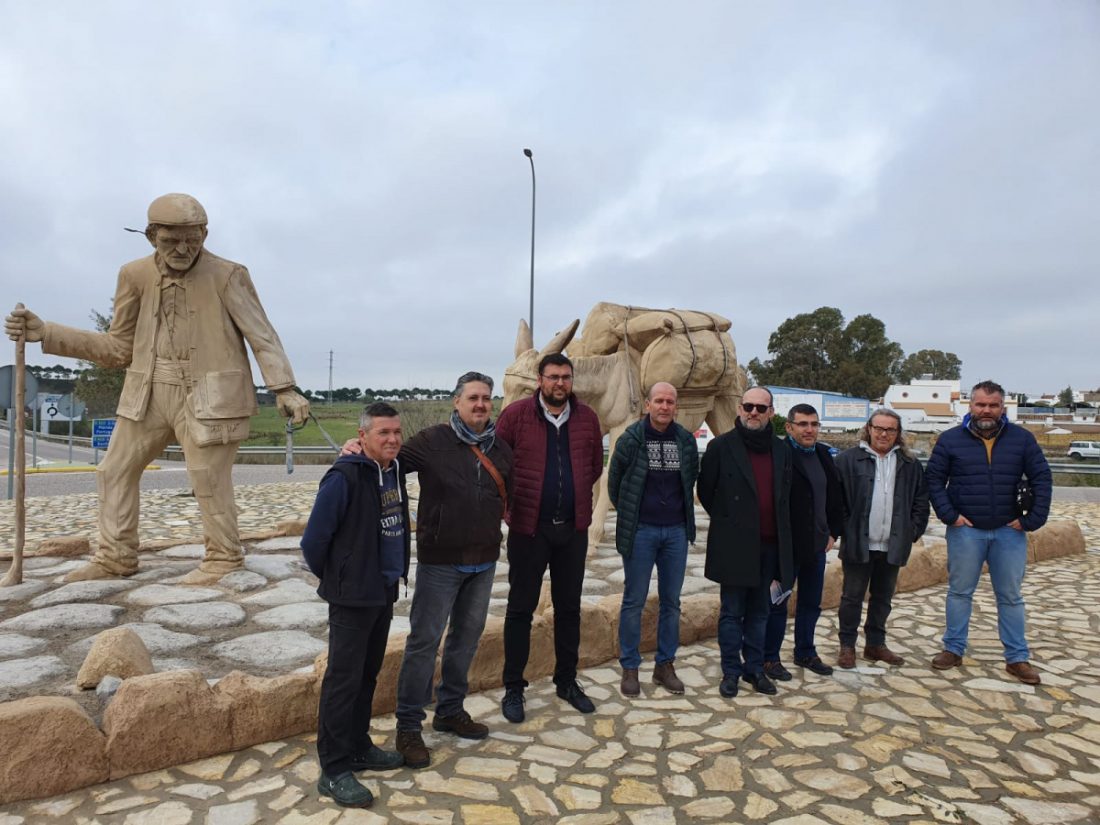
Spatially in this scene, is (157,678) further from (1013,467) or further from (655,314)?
(655,314)

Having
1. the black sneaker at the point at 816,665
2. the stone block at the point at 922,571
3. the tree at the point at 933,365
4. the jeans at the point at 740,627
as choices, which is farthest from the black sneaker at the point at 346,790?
the tree at the point at 933,365

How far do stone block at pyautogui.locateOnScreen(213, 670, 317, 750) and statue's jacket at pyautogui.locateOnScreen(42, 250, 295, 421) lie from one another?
8.80 ft

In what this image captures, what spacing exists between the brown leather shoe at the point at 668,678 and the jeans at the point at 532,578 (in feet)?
1.91

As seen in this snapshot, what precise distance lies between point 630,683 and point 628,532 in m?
0.83

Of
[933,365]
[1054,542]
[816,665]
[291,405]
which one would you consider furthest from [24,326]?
[933,365]

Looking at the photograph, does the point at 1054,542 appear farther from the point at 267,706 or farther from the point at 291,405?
the point at 267,706

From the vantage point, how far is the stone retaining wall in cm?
281

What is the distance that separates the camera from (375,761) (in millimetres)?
3115

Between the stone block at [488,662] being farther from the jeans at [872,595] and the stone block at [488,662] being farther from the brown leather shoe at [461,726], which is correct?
the jeans at [872,595]

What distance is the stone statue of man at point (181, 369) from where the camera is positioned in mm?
5430

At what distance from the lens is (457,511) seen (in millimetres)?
3359

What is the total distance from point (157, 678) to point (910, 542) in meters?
4.18

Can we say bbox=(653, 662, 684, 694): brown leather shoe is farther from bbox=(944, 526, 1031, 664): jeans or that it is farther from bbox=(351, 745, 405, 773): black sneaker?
bbox=(944, 526, 1031, 664): jeans

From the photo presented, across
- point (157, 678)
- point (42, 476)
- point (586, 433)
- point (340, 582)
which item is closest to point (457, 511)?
point (340, 582)
